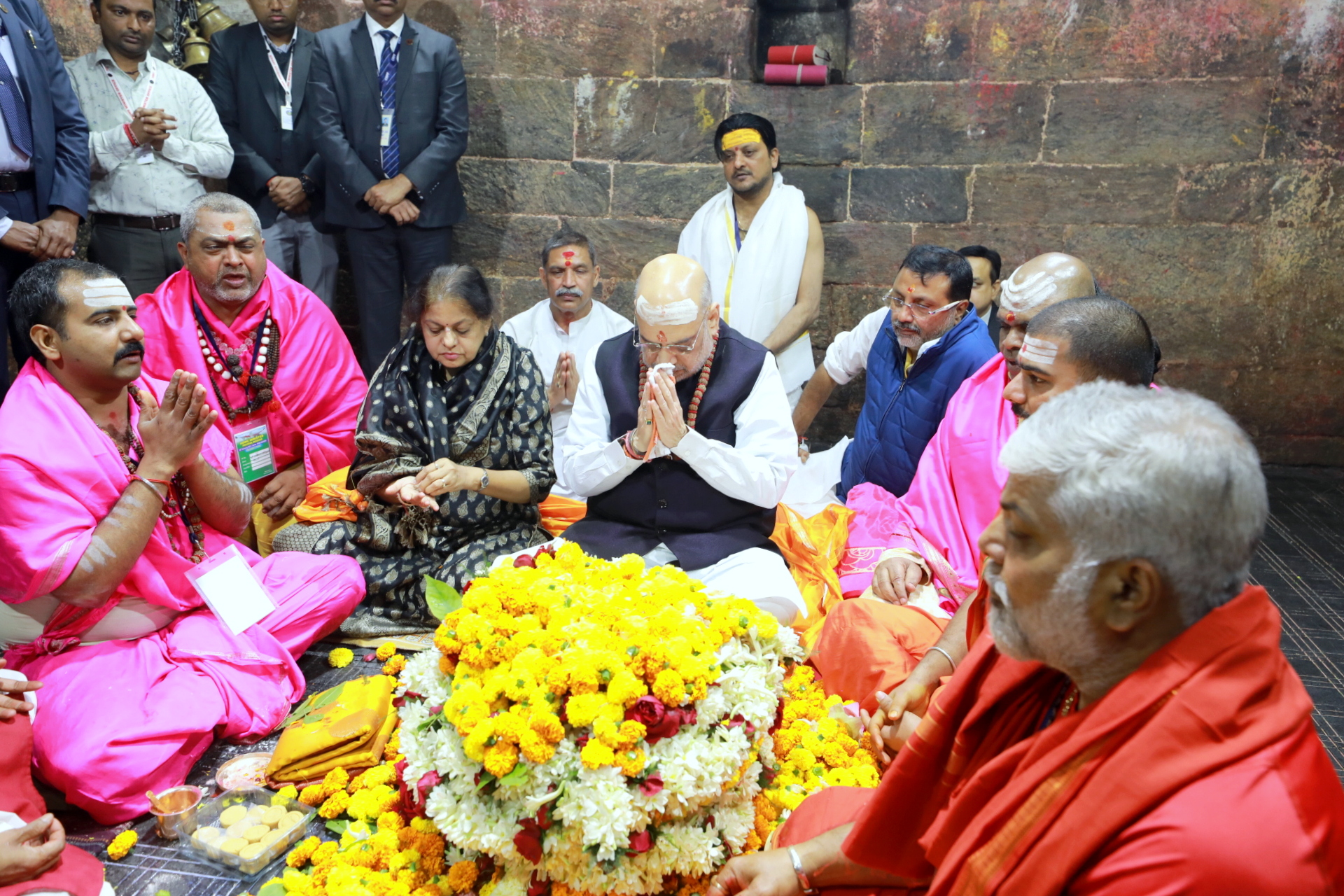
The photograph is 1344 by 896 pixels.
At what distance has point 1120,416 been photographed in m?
1.30

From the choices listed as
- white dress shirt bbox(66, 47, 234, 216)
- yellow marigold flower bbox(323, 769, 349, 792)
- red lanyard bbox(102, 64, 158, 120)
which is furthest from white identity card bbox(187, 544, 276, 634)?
red lanyard bbox(102, 64, 158, 120)

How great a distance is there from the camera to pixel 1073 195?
20.0 feet

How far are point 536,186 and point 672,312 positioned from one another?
3646mm

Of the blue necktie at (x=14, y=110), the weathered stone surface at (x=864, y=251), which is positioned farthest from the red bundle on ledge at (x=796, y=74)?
the blue necktie at (x=14, y=110)

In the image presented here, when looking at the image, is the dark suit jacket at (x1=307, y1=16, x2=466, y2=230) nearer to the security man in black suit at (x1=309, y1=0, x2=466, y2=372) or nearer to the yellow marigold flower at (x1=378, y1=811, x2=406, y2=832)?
the security man in black suit at (x1=309, y1=0, x2=466, y2=372)

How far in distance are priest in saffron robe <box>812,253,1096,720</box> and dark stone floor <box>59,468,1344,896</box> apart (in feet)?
4.45

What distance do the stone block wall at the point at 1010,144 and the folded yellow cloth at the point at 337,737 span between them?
4226mm

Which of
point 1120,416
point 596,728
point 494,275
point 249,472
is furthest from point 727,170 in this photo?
point 1120,416

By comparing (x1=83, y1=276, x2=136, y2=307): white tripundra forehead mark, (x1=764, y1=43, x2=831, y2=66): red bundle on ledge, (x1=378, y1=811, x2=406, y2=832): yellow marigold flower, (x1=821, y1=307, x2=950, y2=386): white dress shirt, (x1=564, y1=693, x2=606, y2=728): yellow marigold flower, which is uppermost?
(x1=764, y1=43, x2=831, y2=66): red bundle on ledge

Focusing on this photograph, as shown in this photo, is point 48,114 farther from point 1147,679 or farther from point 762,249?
point 1147,679

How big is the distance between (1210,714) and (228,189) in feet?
20.8

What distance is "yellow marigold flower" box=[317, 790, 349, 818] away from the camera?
270cm

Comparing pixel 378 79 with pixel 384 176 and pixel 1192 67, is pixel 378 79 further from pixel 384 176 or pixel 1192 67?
pixel 1192 67

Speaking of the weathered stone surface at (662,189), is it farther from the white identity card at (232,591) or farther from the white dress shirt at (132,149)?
the white identity card at (232,591)
